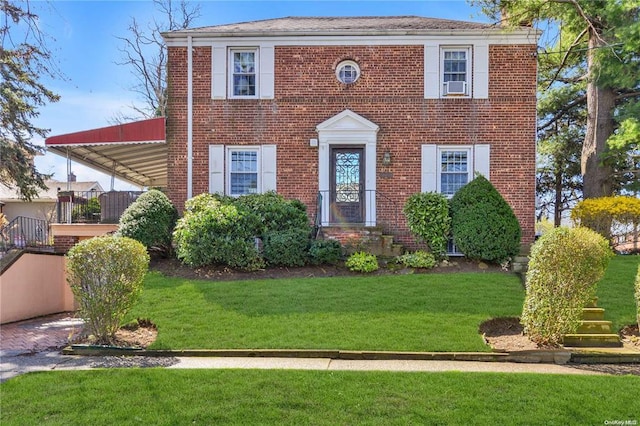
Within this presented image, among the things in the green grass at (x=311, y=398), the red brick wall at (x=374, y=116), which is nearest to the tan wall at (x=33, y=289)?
the red brick wall at (x=374, y=116)

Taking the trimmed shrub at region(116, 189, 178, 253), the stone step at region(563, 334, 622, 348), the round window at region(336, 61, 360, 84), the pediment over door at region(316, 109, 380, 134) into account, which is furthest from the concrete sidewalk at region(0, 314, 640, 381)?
the round window at region(336, 61, 360, 84)

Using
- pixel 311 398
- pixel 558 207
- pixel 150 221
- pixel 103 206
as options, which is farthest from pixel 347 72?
pixel 558 207

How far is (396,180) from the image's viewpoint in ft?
40.0

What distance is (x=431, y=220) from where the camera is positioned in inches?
439

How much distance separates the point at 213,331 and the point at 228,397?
2649mm

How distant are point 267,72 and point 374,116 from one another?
3.04 m

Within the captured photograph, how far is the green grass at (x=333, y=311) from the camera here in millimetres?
6895

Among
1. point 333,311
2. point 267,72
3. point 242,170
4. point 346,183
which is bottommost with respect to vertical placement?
point 333,311

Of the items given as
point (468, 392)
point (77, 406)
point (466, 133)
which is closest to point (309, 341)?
point (468, 392)

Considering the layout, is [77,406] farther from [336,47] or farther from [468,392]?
[336,47]

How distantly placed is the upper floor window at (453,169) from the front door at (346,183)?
209cm

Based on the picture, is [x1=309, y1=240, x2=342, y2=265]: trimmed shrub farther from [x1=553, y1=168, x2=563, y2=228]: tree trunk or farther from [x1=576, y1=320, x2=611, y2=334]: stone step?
[x1=553, y1=168, x2=563, y2=228]: tree trunk

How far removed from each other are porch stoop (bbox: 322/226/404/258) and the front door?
1.11m

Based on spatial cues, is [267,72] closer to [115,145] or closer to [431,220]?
[115,145]
